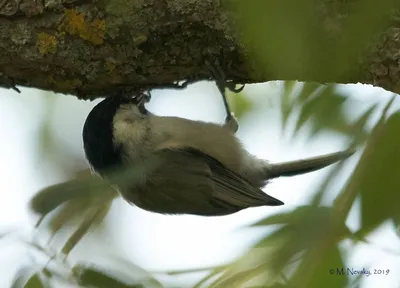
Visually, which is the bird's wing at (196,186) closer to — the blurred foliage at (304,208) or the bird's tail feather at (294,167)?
the bird's tail feather at (294,167)

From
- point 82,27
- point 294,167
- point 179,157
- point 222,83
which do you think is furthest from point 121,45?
point 294,167

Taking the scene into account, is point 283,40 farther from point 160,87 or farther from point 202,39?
point 160,87

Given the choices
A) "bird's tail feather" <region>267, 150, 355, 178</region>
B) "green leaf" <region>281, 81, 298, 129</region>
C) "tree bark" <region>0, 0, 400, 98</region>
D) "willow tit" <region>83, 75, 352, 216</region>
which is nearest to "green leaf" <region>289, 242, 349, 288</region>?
"green leaf" <region>281, 81, 298, 129</region>

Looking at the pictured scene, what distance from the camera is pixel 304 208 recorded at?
60 centimetres

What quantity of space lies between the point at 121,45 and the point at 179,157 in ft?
1.57

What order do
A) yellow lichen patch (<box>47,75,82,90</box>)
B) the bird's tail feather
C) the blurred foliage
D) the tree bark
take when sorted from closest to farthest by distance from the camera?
the blurred foliage < the tree bark < yellow lichen patch (<box>47,75,82,90</box>) < the bird's tail feather

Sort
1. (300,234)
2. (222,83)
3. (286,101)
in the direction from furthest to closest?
1. (222,83)
2. (286,101)
3. (300,234)

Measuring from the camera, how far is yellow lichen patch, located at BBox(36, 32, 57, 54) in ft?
4.08

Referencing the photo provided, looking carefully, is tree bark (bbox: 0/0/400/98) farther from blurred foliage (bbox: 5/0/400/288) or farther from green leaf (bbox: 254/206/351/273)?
green leaf (bbox: 254/206/351/273)

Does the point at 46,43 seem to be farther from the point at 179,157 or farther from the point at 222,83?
the point at 179,157

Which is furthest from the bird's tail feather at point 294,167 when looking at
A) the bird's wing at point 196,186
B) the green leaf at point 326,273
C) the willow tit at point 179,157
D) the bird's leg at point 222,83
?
the green leaf at point 326,273

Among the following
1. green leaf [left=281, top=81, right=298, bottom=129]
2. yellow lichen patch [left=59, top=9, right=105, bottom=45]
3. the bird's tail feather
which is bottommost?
green leaf [left=281, top=81, right=298, bottom=129]

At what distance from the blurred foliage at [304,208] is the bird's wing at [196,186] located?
2.40 ft

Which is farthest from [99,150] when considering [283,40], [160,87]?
[283,40]
